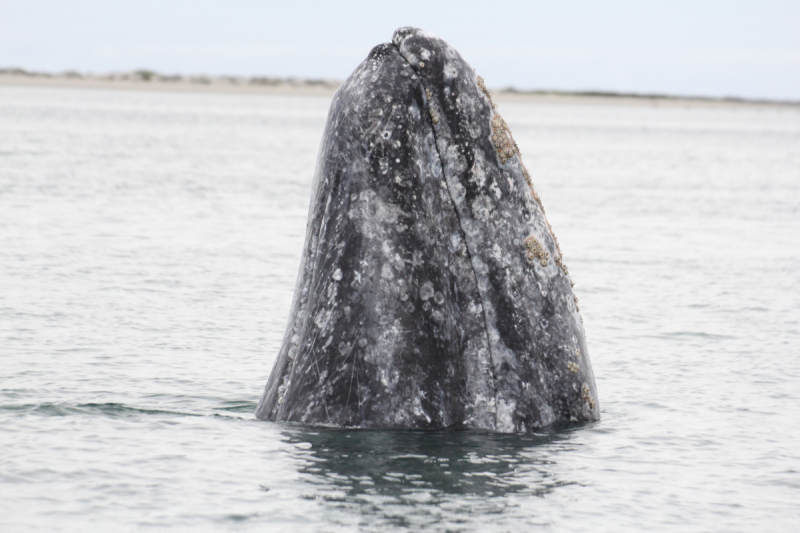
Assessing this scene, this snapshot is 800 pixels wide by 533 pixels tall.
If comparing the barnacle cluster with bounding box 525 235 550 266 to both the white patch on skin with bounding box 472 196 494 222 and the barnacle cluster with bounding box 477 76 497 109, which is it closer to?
the white patch on skin with bounding box 472 196 494 222

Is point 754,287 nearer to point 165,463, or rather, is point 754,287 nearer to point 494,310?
point 494,310

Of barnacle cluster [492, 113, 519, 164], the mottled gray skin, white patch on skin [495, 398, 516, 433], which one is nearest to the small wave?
the mottled gray skin

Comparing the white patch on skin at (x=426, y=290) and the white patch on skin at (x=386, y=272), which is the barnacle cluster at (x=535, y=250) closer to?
the white patch on skin at (x=426, y=290)

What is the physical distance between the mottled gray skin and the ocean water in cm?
23

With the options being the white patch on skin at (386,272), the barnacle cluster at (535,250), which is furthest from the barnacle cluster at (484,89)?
the white patch on skin at (386,272)

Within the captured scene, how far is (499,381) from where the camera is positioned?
5.89 meters

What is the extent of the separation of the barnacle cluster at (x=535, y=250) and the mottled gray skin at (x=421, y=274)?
0.09ft

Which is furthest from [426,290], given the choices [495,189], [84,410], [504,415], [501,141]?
[84,410]

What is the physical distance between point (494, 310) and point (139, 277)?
740 cm

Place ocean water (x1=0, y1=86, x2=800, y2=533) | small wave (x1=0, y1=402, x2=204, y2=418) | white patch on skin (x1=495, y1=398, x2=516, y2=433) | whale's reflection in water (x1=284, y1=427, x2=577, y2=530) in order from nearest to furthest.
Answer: whale's reflection in water (x1=284, y1=427, x2=577, y2=530) < ocean water (x1=0, y1=86, x2=800, y2=533) < white patch on skin (x1=495, y1=398, x2=516, y2=433) < small wave (x1=0, y1=402, x2=204, y2=418)

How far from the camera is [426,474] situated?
5.59 metres

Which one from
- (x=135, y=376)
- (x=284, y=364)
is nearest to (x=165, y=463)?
(x=284, y=364)

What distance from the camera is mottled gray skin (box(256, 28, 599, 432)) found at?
5793mm

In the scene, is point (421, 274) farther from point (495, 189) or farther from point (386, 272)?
point (495, 189)
